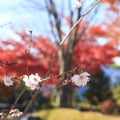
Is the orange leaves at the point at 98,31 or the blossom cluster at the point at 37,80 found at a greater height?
the orange leaves at the point at 98,31

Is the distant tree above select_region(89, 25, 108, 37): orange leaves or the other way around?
above

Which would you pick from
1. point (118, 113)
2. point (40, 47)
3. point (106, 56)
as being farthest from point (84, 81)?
point (118, 113)

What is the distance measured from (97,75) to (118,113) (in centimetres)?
338

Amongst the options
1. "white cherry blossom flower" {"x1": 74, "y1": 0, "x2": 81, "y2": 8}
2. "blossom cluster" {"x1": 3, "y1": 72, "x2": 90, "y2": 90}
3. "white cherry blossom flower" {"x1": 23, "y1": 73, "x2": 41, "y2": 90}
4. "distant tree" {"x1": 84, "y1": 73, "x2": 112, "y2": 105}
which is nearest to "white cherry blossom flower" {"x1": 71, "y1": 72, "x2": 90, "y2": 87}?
"blossom cluster" {"x1": 3, "y1": 72, "x2": 90, "y2": 90}

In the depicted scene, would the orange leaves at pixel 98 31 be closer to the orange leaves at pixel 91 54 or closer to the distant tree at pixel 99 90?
the orange leaves at pixel 91 54

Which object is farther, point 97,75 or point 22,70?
point 97,75

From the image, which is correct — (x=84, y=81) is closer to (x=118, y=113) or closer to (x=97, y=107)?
(x=118, y=113)

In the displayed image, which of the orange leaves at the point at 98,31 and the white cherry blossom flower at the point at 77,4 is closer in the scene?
the white cherry blossom flower at the point at 77,4

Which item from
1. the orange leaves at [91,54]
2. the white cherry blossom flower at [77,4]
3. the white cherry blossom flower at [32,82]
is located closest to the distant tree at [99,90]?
the orange leaves at [91,54]

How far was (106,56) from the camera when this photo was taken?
60.3ft

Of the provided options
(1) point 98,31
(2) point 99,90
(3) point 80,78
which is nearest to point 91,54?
(1) point 98,31

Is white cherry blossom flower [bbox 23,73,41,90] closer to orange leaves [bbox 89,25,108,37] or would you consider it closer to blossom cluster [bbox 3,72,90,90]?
blossom cluster [bbox 3,72,90,90]

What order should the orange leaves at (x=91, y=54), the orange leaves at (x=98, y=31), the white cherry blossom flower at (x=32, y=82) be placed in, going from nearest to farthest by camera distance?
the white cherry blossom flower at (x=32, y=82), the orange leaves at (x=91, y=54), the orange leaves at (x=98, y=31)

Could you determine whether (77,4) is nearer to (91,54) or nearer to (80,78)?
(80,78)
